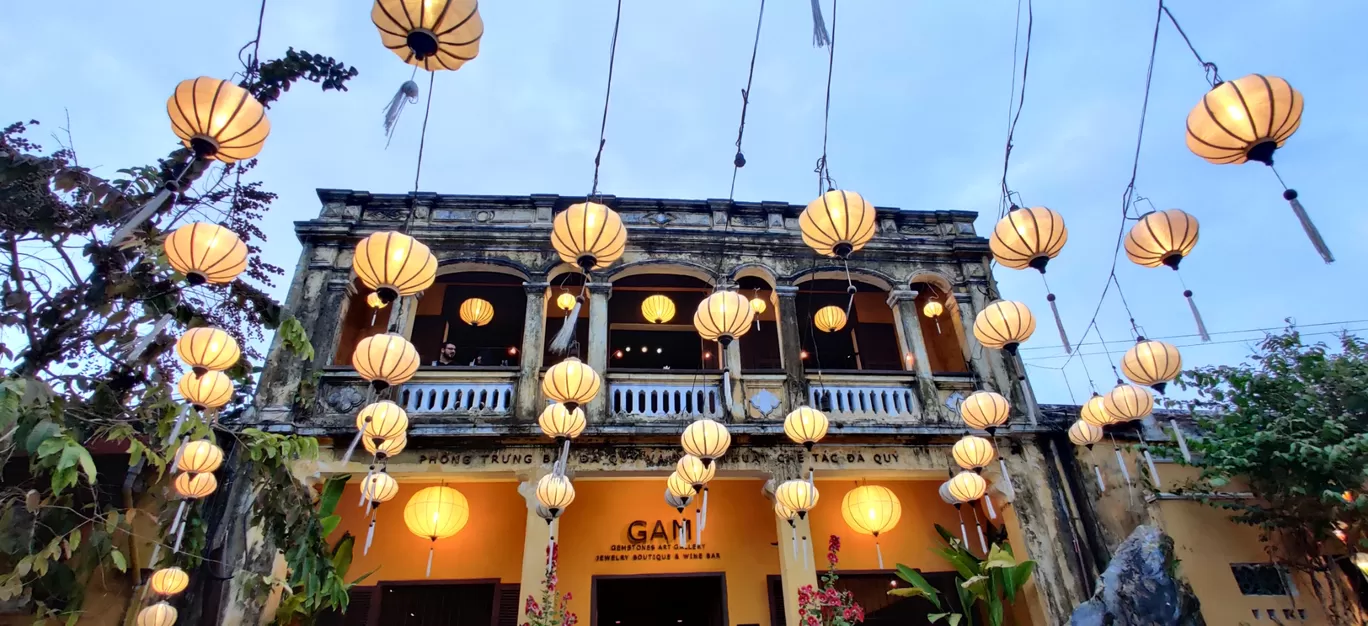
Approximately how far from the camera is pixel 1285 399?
7305mm

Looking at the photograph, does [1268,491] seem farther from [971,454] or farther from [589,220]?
[589,220]

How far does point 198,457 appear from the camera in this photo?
5.90 meters

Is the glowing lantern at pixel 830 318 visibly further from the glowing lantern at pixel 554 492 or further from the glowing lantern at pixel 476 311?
the glowing lantern at pixel 476 311

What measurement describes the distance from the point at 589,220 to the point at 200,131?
2451mm

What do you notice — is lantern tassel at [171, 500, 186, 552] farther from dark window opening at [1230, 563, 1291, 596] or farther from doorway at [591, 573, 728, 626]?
dark window opening at [1230, 563, 1291, 596]

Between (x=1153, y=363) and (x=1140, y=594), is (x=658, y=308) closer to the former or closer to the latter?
(x=1153, y=363)

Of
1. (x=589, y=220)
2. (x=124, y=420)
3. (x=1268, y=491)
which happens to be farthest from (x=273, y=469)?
(x=1268, y=491)

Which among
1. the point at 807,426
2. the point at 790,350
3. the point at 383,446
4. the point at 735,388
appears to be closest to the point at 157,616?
the point at 383,446

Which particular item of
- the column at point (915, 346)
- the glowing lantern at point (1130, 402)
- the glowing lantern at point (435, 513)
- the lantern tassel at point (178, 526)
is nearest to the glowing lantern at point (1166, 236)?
the glowing lantern at point (1130, 402)

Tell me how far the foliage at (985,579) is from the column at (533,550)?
4462 mm

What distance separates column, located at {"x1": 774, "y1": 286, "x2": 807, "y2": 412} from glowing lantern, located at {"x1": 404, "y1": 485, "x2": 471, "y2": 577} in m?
4.66

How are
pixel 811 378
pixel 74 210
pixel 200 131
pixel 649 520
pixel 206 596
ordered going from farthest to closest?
1. pixel 649 520
2. pixel 811 378
3. pixel 206 596
4. pixel 74 210
5. pixel 200 131

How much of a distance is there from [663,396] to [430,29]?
6.00 m

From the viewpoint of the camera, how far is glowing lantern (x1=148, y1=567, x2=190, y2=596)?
609 centimetres
